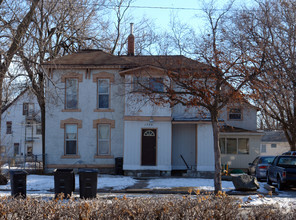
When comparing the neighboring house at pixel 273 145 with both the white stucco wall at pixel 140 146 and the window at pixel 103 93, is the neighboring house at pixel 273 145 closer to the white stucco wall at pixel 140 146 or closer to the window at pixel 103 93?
the white stucco wall at pixel 140 146

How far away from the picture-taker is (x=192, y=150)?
2439cm

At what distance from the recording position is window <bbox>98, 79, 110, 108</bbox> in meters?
24.4

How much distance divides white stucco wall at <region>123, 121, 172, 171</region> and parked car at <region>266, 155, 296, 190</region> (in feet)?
20.5

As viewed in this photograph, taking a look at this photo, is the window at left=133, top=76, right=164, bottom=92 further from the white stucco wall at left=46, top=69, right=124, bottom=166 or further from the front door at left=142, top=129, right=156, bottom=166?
the white stucco wall at left=46, top=69, right=124, bottom=166

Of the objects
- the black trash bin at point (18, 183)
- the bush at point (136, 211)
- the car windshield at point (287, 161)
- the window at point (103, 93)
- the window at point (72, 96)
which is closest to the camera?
the bush at point (136, 211)

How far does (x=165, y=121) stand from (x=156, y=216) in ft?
54.6

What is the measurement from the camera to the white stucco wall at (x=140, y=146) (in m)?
23.0

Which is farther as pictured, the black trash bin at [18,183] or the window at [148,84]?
the window at [148,84]

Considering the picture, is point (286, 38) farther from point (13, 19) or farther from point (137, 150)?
point (13, 19)

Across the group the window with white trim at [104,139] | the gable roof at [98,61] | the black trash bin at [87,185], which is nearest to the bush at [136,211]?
the black trash bin at [87,185]

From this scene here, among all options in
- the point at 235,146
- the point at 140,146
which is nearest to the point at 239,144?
the point at 235,146

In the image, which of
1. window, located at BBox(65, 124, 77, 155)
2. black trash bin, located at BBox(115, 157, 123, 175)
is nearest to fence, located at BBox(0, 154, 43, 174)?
window, located at BBox(65, 124, 77, 155)

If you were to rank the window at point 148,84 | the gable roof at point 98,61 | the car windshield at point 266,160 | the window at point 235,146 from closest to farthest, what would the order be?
the window at point 148,84
the gable roof at point 98,61
the car windshield at point 266,160
the window at point 235,146

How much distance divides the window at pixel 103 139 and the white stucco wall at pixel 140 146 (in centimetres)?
171
